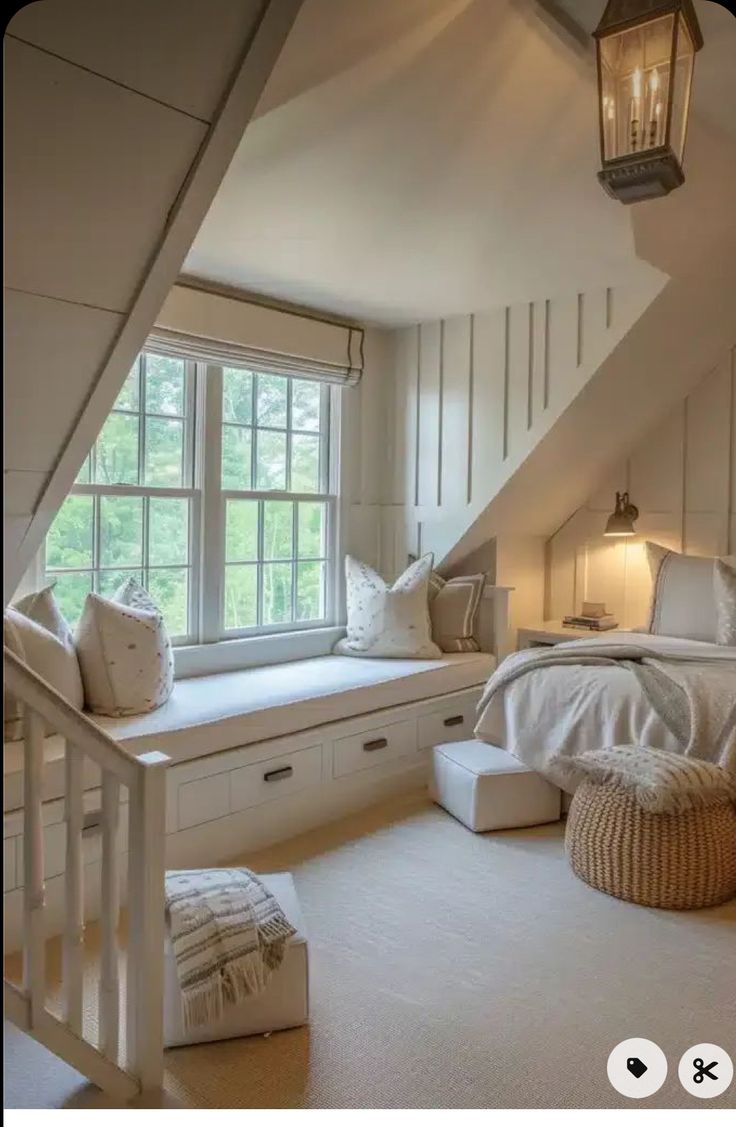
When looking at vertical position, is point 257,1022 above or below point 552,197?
below

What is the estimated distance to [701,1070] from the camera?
1792 mm

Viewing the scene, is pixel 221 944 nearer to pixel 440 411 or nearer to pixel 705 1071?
pixel 705 1071

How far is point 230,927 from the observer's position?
190 centimetres

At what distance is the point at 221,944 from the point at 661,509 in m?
3.38

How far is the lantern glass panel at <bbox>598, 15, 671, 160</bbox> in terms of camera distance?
156cm

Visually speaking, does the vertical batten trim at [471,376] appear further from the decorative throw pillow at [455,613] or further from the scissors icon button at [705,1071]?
the scissors icon button at [705,1071]

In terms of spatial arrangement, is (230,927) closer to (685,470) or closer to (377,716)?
(377,716)

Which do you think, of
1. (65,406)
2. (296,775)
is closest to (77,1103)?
(65,406)

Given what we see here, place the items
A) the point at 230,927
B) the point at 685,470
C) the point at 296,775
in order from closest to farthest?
1. the point at 230,927
2. the point at 296,775
3. the point at 685,470

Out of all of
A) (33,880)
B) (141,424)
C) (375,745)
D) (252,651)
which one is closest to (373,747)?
(375,745)

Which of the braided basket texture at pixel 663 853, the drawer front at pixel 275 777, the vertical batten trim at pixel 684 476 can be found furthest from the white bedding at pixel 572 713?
the vertical batten trim at pixel 684 476

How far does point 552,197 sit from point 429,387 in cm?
175

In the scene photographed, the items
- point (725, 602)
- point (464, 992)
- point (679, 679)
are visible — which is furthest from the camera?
point (725, 602)

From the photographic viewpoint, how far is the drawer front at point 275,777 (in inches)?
116
